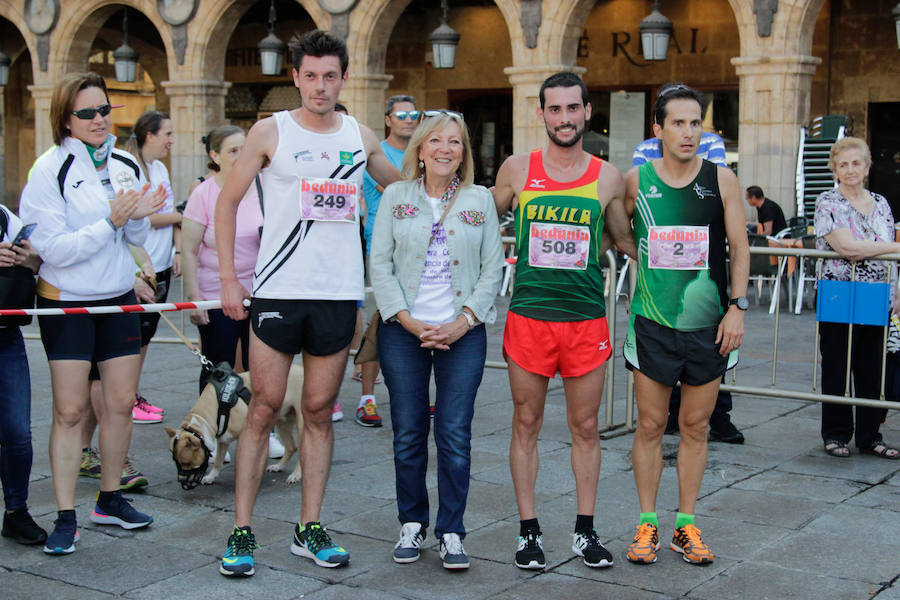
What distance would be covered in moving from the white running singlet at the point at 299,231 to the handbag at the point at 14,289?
3.23 feet

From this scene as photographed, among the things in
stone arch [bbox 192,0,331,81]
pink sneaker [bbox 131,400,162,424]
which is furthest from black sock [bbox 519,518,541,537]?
stone arch [bbox 192,0,331,81]

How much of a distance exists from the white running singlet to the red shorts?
69cm

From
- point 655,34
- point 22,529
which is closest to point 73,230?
point 22,529

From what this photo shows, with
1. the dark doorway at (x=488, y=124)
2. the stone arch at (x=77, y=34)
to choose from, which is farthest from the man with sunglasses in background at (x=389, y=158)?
the stone arch at (x=77, y=34)

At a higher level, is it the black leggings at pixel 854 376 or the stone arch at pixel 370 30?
the stone arch at pixel 370 30

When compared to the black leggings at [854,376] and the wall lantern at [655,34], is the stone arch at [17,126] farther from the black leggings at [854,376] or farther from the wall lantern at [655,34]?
the black leggings at [854,376]

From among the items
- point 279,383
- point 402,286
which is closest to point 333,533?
point 279,383

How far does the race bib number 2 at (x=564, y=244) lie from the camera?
172 inches

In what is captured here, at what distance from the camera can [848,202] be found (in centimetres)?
618

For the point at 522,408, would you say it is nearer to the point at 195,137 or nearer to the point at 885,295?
the point at 885,295

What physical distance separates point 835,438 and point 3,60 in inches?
768

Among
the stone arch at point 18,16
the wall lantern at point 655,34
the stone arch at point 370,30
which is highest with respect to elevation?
the stone arch at point 18,16

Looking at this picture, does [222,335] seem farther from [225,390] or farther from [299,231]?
[299,231]

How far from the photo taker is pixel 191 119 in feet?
A: 66.3
